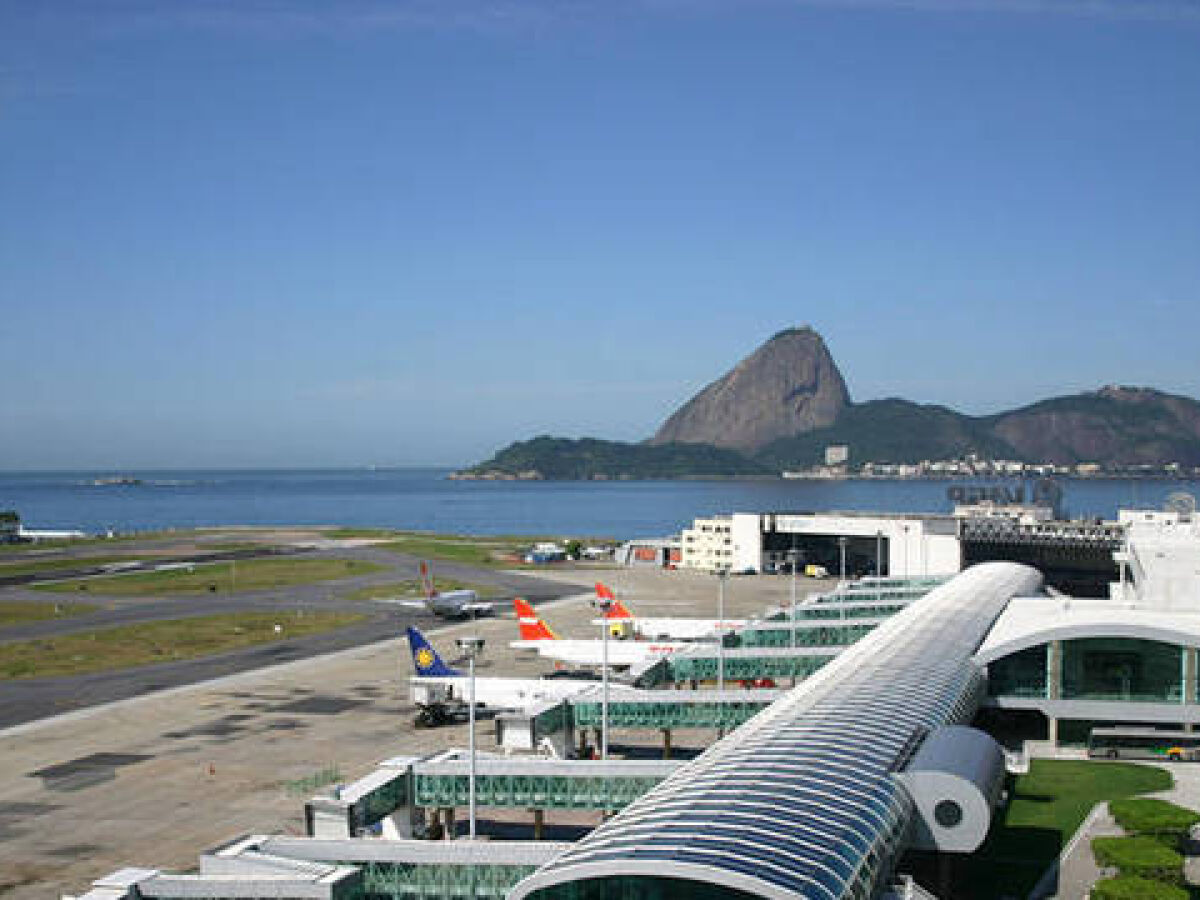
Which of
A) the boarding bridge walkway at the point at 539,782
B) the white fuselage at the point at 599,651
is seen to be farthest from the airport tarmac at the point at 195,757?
the boarding bridge walkway at the point at 539,782

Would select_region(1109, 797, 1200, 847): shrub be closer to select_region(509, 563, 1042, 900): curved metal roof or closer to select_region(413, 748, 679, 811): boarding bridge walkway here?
select_region(509, 563, 1042, 900): curved metal roof

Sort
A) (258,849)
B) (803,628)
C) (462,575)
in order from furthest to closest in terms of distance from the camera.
Answer: (462,575) < (803,628) < (258,849)

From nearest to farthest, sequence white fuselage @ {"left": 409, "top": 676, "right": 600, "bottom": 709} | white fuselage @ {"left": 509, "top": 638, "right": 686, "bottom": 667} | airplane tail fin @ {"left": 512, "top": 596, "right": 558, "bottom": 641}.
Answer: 1. white fuselage @ {"left": 409, "top": 676, "right": 600, "bottom": 709}
2. white fuselage @ {"left": 509, "top": 638, "right": 686, "bottom": 667}
3. airplane tail fin @ {"left": 512, "top": 596, "right": 558, "bottom": 641}

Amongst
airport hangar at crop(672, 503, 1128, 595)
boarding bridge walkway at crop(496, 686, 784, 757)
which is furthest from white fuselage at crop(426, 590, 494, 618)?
boarding bridge walkway at crop(496, 686, 784, 757)

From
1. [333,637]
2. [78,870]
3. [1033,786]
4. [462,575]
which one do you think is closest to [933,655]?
[1033,786]

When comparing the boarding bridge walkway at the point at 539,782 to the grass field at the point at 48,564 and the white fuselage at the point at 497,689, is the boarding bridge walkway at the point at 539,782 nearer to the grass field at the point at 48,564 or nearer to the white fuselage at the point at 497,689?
the white fuselage at the point at 497,689

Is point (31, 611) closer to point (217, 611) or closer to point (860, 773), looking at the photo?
point (217, 611)

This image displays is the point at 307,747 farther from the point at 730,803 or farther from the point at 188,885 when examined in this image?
the point at 730,803
